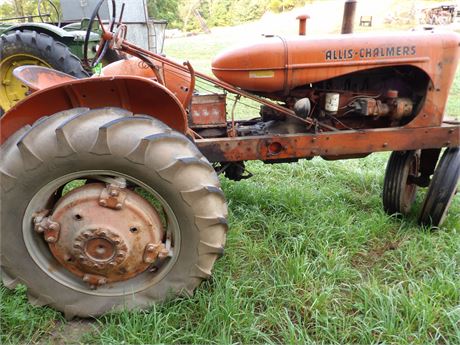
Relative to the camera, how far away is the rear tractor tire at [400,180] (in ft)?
8.79

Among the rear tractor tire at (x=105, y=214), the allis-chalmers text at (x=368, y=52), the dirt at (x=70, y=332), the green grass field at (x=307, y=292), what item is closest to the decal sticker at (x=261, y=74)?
the allis-chalmers text at (x=368, y=52)

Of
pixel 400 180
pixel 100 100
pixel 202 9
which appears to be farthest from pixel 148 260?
pixel 202 9

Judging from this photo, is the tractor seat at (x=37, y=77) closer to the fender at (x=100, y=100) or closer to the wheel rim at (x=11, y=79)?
the fender at (x=100, y=100)

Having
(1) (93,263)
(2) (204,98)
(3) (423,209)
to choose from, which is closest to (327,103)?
(2) (204,98)

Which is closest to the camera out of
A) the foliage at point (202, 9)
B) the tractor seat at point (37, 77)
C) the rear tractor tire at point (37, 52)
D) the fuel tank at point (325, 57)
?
the tractor seat at point (37, 77)

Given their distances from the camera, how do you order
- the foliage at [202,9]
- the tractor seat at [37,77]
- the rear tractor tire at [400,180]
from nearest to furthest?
the tractor seat at [37,77]
the rear tractor tire at [400,180]
the foliage at [202,9]

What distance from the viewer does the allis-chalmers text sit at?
2.23 meters

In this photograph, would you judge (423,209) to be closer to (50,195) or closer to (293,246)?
(293,246)

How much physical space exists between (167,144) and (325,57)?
1.16m

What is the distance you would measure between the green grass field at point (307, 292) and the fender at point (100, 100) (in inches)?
35.5

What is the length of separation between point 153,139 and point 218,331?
3.11 feet

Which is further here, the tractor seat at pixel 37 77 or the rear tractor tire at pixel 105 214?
the tractor seat at pixel 37 77

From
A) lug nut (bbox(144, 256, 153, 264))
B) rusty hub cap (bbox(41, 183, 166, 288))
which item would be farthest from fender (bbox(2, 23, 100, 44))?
lug nut (bbox(144, 256, 153, 264))

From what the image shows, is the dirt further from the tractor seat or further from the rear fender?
the rear fender
